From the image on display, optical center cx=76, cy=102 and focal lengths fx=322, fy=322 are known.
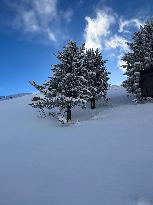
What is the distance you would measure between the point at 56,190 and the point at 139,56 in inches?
1169

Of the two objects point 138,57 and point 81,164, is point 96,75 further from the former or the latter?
point 81,164

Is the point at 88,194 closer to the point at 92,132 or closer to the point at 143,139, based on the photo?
the point at 143,139

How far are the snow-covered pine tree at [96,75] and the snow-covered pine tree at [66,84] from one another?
6.07m

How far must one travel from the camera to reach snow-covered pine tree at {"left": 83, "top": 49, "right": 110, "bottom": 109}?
134ft

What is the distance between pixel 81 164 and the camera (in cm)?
1574

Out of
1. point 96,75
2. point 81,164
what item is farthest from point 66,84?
point 81,164

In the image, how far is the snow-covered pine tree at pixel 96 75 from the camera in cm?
4088

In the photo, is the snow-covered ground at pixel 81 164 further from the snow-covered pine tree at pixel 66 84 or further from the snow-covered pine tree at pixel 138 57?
the snow-covered pine tree at pixel 138 57

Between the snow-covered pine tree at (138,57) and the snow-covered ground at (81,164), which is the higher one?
the snow-covered pine tree at (138,57)

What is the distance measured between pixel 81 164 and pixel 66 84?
17977 mm

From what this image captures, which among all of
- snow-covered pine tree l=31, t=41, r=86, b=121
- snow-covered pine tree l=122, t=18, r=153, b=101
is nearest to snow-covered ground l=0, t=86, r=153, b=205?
snow-covered pine tree l=31, t=41, r=86, b=121

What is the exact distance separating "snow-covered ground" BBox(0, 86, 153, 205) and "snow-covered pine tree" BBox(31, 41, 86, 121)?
17.6 feet

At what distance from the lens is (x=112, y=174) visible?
13.7m

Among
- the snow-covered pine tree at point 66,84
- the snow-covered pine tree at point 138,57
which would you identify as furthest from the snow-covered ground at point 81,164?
the snow-covered pine tree at point 138,57
